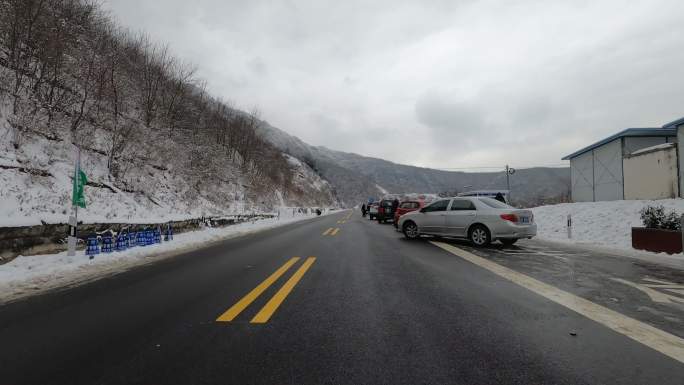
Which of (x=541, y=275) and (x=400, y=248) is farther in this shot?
(x=400, y=248)

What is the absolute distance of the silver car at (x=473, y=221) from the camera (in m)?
9.52

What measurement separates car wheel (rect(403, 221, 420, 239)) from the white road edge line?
6.29 meters

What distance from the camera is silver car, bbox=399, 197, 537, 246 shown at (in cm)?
952

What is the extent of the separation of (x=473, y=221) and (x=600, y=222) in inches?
386

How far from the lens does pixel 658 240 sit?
8656 millimetres

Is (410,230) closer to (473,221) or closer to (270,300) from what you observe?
(473,221)

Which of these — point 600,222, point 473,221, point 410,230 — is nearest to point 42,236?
point 410,230

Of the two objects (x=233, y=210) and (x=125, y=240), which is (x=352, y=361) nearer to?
(x=125, y=240)

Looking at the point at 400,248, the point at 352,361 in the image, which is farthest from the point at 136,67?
the point at 352,361

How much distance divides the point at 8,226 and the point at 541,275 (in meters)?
11.1

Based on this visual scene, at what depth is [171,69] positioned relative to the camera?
23703 millimetres

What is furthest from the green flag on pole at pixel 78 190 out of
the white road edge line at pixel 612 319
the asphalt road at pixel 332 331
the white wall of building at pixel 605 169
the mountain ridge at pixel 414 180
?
the mountain ridge at pixel 414 180

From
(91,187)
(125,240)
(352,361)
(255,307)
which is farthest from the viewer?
(91,187)

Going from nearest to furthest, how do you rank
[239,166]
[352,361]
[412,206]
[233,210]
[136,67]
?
[352,361] < [412,206] < [136,67] < [233,210] < [239,166]
